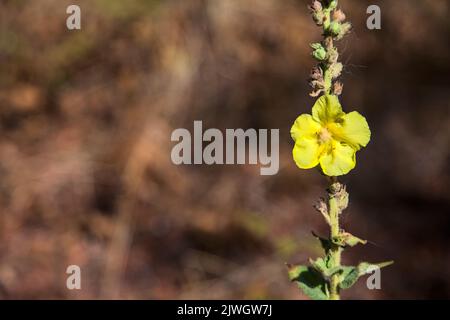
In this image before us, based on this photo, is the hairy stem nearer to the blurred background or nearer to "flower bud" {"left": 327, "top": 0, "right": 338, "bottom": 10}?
"flower bud" {"left": 327, "top": 0, "right": 338, "bottom": 10}

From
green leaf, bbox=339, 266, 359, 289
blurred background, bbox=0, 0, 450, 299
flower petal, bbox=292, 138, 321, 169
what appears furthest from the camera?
blurred background, bbox=0, 0, 450, 299

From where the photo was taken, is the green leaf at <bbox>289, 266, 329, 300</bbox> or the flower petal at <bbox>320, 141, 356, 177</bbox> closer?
the flower petal at <bbox>320, 141, 356, 177</bbox>

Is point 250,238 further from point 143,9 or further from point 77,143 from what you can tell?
point 143,9

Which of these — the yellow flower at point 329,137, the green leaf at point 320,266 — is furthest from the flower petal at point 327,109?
the green leaf at point 320,266

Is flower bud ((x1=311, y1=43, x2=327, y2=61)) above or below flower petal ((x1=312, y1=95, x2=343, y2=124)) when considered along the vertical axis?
above

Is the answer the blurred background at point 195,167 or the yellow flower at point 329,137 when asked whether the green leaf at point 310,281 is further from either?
the blurred background at point 195,167

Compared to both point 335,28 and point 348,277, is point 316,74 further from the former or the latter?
point 348,277

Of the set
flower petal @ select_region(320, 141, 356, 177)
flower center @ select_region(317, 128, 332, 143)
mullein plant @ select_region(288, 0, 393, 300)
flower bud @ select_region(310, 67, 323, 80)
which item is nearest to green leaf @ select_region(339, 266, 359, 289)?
mullein plant @ select_region(288, 0, 393, 300)
